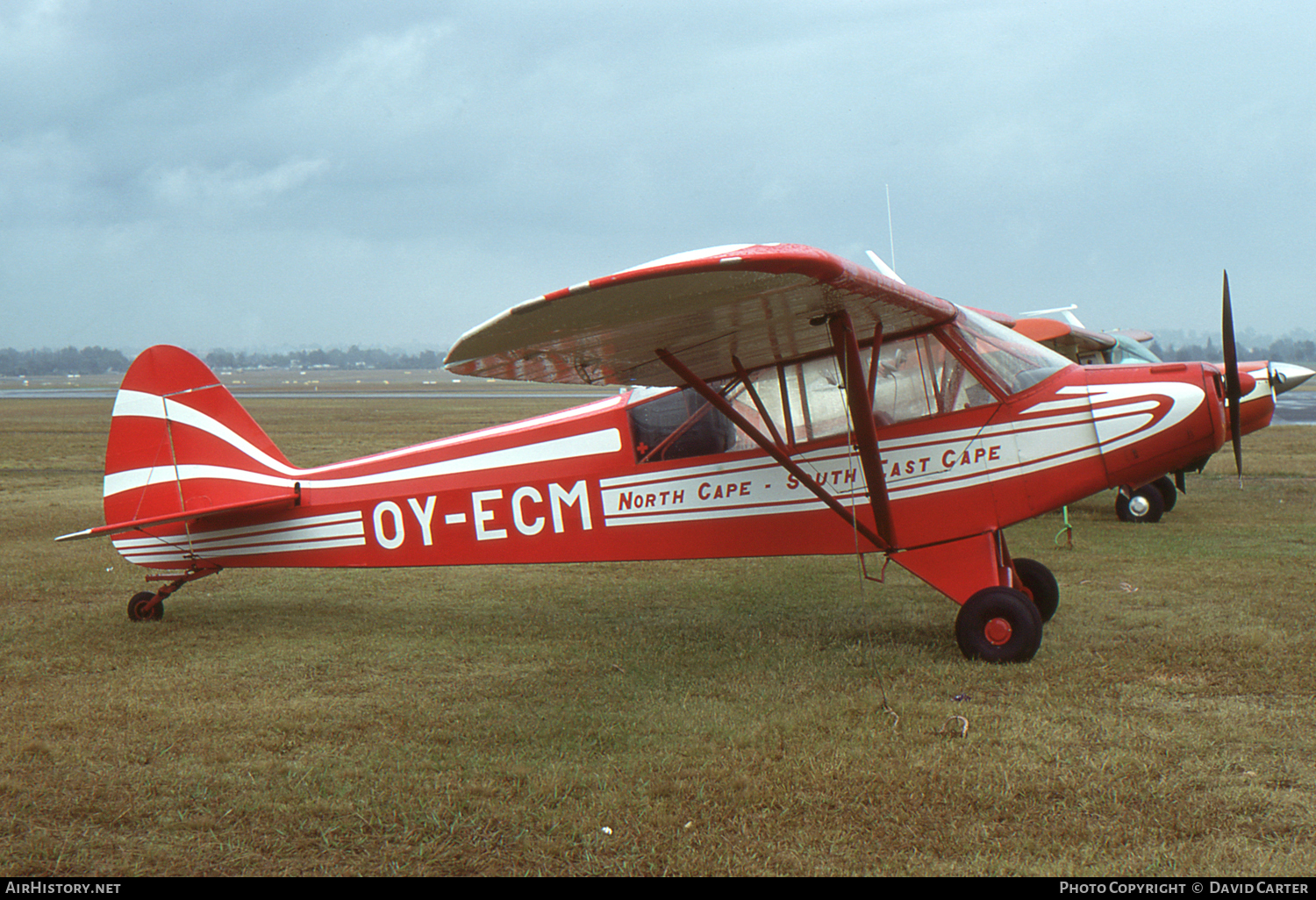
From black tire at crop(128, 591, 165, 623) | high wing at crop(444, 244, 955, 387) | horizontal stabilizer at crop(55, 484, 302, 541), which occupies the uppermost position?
high wing at crop(444, 244, 955, 387)

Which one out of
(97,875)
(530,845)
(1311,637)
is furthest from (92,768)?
(1311,637)

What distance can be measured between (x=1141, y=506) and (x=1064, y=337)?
9.14ft

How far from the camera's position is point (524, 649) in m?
6.79

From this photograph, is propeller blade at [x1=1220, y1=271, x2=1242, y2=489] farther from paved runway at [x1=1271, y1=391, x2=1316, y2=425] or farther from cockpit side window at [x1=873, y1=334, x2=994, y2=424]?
paved runway at [x1=1271, y1=391, x2=1316, y2=425]

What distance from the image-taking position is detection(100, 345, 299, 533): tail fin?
24.9 ft

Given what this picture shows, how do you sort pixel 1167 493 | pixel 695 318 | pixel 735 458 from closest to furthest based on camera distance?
pixel 695 318 < pixel 735 458 < pixel 1167 493

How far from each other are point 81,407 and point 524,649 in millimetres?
51724

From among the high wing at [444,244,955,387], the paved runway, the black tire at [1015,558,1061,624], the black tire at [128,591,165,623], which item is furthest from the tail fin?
the paved runway

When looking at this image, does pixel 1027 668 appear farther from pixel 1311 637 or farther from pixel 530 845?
pixel 530 845

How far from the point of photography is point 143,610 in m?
7.52

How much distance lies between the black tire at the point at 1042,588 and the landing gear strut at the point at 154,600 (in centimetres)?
627

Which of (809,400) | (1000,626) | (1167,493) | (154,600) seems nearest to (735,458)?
(809,400)

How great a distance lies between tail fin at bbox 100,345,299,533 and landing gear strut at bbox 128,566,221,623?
0.50 m

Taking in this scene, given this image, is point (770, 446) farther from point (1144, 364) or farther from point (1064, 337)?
point (1064, 337)
